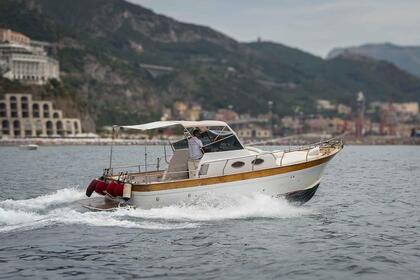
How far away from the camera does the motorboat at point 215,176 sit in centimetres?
2612

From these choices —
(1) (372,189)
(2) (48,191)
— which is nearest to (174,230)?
(2) (48,191)

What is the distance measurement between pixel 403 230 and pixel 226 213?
22.4ft

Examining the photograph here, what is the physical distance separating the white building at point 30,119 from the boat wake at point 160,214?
14280 cm

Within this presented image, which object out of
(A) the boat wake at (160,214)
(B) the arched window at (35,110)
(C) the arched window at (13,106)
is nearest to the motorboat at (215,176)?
(A) the boat wake at (160,214)

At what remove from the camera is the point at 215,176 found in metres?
26.3

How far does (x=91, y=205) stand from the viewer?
88.3 feet

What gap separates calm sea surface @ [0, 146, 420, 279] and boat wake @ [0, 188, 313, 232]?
0.13 feet

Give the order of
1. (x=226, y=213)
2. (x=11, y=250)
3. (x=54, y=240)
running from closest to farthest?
(x=11, y=250), (x=54, y=240), (x=226, y=213)

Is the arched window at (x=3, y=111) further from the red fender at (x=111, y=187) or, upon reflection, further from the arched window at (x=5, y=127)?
the red fender at (x=111, y=187)

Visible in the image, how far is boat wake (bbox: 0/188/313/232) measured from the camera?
24.3 m

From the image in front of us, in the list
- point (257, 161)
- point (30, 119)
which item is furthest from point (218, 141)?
point (30, 119)

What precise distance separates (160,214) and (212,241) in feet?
13.7

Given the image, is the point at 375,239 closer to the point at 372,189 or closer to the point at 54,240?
the point at 54,240

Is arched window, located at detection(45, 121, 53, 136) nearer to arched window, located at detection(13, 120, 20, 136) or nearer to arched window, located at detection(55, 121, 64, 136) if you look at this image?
arched window, located at detection(55, 121, 64, 136)
